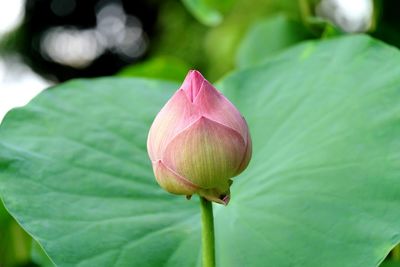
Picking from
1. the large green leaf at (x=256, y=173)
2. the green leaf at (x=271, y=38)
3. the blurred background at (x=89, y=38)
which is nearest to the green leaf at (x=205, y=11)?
the green leaf at (x=271, y=38)

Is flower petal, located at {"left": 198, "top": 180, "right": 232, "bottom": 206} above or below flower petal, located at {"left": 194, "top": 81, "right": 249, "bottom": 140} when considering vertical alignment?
below

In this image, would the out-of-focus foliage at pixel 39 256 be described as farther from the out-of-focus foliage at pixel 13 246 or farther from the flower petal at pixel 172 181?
the flower petal at pixel 172 181

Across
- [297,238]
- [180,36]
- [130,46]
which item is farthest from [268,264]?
[130,46]

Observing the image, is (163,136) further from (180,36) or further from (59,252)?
(180,36)

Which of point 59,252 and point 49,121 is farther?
point 49,121

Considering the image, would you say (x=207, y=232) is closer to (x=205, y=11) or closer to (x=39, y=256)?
(x=39, y=256)

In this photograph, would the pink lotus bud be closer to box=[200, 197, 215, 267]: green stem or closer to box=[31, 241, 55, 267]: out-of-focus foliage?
box=[200, 197, 215, 267]: green stem

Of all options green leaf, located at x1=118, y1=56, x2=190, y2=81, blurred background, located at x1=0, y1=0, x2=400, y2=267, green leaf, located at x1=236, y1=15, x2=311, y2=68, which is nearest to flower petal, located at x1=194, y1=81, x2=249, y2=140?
green leaf, located at x1=236, y1=15, x2=311, y2=68
